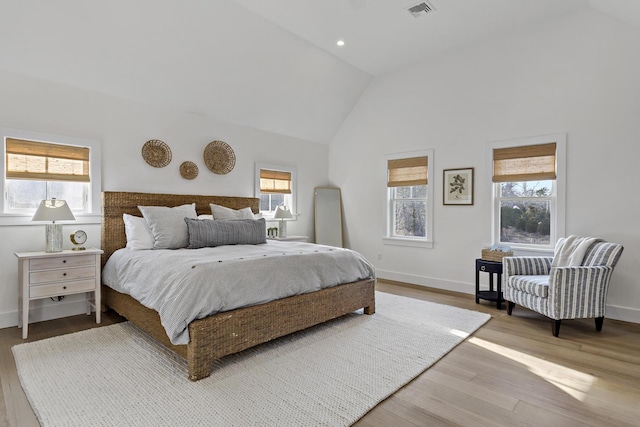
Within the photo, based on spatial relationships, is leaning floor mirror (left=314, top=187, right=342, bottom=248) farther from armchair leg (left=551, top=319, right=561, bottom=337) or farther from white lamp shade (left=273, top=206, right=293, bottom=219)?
armchair leg (left=551, top=319, right=561, bottom=337)

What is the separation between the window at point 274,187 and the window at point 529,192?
10.3 ft

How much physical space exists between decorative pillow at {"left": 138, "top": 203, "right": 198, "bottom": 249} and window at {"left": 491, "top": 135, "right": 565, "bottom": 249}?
391 cm

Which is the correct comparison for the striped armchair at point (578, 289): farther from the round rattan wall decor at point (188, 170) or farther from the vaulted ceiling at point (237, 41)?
the round rattan wall decor at point (188, 170)

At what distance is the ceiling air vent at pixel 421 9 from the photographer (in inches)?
149

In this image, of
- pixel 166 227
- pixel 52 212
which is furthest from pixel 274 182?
pixel 52 212

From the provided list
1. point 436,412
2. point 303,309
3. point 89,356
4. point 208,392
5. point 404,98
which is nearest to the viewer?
point 436,412

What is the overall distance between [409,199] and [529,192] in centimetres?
168

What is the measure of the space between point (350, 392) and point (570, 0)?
14.8ft

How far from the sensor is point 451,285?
501cm

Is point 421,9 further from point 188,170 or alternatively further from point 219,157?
point 188,170

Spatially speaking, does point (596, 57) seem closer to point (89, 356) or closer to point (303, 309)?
point (303, 309)

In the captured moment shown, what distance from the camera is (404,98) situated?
18.1 ft

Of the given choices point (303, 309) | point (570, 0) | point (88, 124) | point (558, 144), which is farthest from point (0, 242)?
point (570, 0)

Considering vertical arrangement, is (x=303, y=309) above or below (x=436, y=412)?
above
